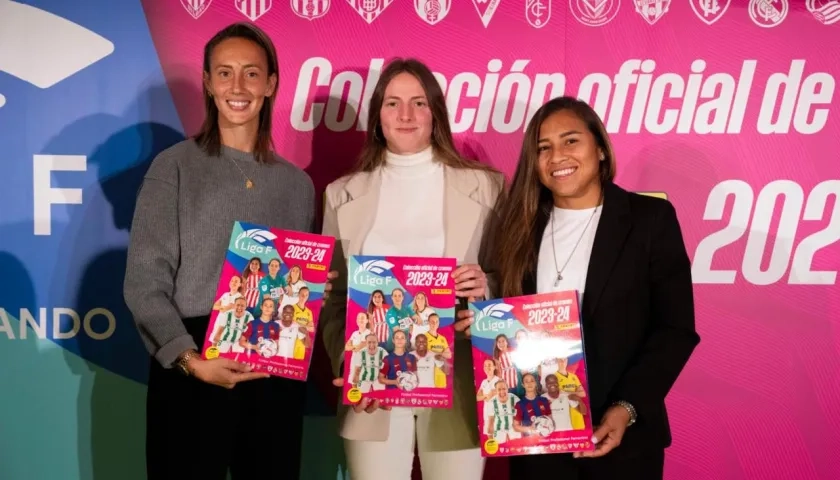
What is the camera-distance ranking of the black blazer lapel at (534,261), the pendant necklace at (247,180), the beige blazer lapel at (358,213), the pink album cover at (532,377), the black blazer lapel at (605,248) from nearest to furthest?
the pink album cover at (532,377) → the black blazer lapel at (605,248) → the black blazer lapel at (534,261) → the pendant necklace at (247,180) → the beige blazer lapel at (358,213)

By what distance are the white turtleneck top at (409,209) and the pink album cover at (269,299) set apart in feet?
0.81

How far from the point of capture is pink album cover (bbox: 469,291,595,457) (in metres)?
1.78

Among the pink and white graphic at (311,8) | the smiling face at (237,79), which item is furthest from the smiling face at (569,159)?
the pink and white graphic at (311,8)

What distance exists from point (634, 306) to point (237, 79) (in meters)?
1.41

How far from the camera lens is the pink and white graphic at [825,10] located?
9.39 ft

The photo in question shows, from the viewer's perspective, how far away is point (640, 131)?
114 inches

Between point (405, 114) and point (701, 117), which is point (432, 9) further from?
point (701, 117)

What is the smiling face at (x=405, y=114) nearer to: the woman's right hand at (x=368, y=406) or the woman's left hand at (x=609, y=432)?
the woman's right hand at (x=368, y=406)

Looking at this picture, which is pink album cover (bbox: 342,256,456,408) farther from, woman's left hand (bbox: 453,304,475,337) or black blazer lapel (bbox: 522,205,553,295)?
black blazer lapel (bbox: 522,205,553,295)

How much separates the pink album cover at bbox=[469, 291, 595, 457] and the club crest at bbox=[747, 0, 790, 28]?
1.85 metres

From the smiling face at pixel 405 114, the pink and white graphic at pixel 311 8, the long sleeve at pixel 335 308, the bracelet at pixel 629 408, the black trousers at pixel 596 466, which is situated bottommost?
the black trousers at pixel 596 466

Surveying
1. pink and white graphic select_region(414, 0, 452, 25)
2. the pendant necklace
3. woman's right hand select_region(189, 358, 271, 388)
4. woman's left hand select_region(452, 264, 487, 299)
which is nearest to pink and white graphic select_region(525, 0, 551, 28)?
pink and white graphic select_region(414, 0, 452, 25)

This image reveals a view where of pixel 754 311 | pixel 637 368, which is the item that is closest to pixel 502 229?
pixel 637 368

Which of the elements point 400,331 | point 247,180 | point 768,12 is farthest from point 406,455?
point 768,12
